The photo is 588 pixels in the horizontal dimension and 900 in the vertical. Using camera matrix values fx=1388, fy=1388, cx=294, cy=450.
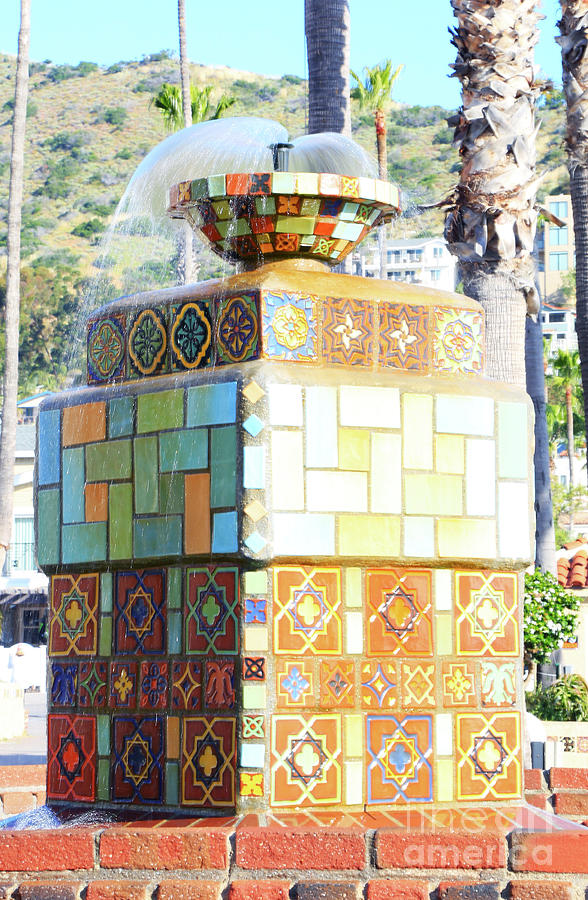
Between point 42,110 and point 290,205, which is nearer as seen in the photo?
point 290,205

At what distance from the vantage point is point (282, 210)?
3887mm

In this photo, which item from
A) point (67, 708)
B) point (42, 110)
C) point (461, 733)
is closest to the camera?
point (461, 733)

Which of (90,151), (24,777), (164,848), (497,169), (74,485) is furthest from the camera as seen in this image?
(90,151)

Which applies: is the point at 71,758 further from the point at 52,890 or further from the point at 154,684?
the point at 52,890

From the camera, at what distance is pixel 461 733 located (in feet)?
12.3

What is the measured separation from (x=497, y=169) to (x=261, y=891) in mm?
7831

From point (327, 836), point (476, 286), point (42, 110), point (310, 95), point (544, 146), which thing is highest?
point (42, 110)

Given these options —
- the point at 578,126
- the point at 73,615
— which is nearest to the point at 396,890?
the point at 73,615

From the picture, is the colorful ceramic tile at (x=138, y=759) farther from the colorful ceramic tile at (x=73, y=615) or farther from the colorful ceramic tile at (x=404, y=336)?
the colorful ceramic tile at (x=404, y=336)

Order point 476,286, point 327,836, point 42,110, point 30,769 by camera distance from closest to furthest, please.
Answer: point 327,836 → point 30,769 → point 476,286 → point 42,110

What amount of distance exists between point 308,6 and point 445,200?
1.82m

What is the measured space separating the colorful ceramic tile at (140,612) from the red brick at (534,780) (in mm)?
1465

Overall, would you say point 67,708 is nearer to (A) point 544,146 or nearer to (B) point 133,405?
(B) point 133,405

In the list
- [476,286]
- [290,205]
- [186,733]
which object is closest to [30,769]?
[186,733]
